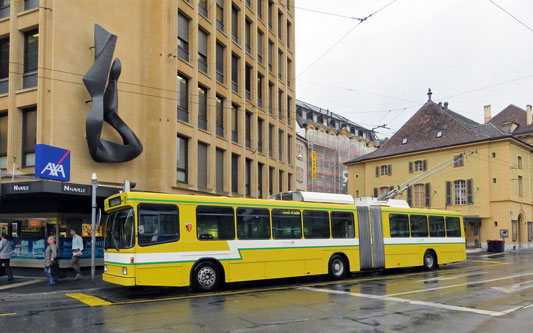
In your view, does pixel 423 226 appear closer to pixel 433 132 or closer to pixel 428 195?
pixel 428 195

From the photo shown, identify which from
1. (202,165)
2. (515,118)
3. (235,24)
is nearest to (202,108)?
(202,165)

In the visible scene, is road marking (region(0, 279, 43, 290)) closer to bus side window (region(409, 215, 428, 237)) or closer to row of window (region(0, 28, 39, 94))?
row of window (region(0, 28, 39, 94))

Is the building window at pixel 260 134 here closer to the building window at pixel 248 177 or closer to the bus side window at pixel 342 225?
the building window at pixel 248 177

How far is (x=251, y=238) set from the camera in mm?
15102

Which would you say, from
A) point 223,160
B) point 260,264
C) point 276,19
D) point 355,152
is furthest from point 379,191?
point 260,264

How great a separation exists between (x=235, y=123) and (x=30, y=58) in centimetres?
1221

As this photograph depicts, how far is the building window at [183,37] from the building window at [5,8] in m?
7.24

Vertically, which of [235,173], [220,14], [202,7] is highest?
[220,14]

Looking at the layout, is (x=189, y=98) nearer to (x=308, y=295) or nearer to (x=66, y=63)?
(x=66, y=63)

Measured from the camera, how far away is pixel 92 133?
18.0 meters

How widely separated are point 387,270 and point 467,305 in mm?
9893

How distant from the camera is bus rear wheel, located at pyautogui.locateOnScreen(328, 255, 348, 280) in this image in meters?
17.2

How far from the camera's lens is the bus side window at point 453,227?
22.6 meters

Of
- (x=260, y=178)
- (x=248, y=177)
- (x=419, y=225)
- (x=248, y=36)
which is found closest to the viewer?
(x=419, y=225)
